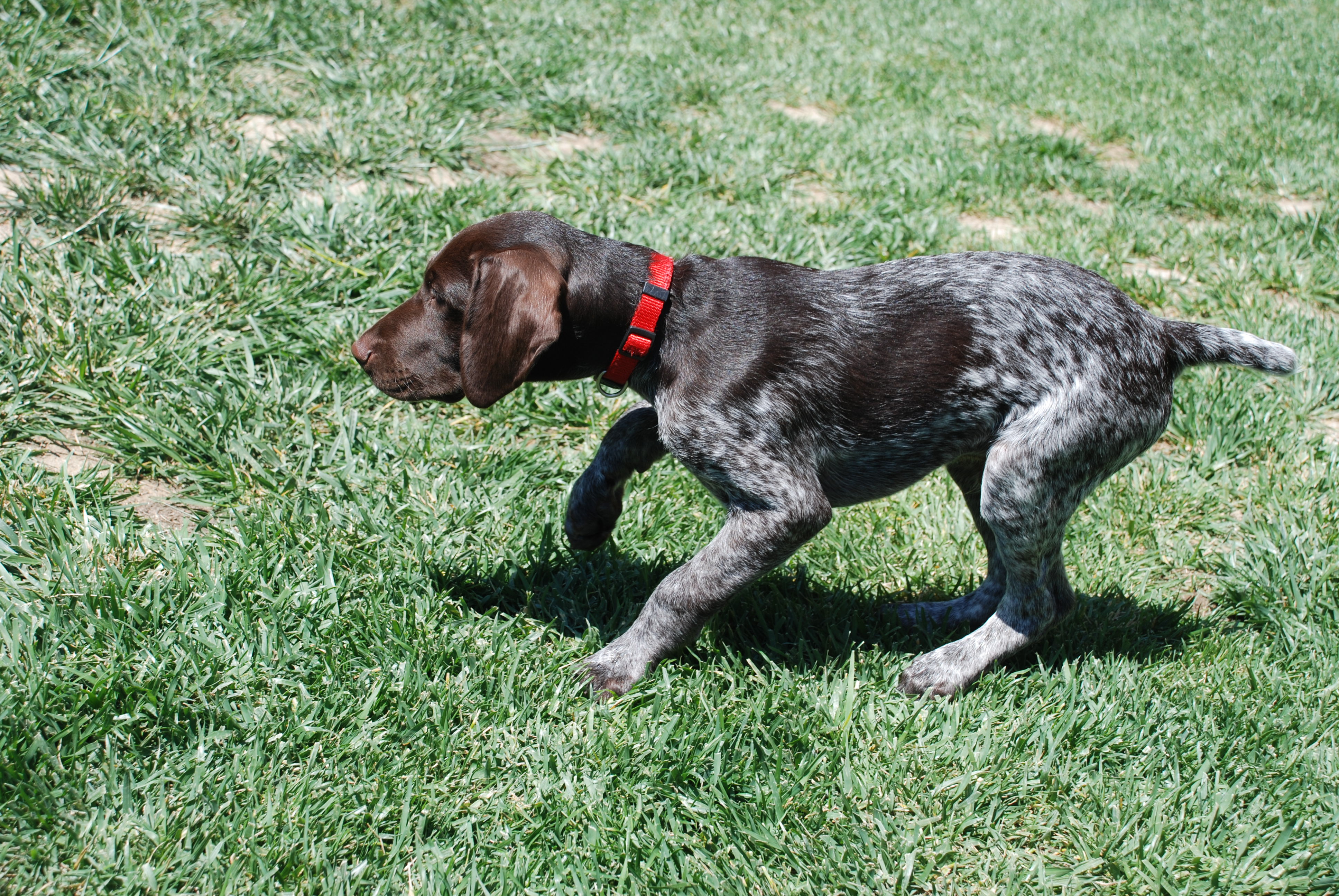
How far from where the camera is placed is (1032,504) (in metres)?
3.18

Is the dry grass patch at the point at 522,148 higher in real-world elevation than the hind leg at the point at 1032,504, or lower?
lower

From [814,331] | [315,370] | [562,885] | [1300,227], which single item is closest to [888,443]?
[814,331]

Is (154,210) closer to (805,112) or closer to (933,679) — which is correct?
(933,679)

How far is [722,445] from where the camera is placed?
3172 millimetres

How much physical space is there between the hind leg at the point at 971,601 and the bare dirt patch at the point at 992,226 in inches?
112

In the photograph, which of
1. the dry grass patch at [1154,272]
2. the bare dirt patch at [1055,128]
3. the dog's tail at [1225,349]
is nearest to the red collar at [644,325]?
the dog's tail at [1225,349]

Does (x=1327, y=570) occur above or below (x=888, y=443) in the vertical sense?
below

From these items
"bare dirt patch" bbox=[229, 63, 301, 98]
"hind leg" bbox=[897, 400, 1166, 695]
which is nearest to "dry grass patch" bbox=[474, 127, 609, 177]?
"bare dirt patch" bbox=[229, 63, 301, 98]

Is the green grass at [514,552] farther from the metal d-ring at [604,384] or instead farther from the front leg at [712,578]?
the metal d-ring at [604,384]

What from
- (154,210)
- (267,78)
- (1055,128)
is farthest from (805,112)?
(154,210)

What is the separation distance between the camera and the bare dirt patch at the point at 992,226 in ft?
20.7

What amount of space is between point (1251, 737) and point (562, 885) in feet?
6.71

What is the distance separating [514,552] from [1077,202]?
16.1 ft

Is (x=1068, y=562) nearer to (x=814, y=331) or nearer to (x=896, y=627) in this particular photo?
(x=896, y=627)
